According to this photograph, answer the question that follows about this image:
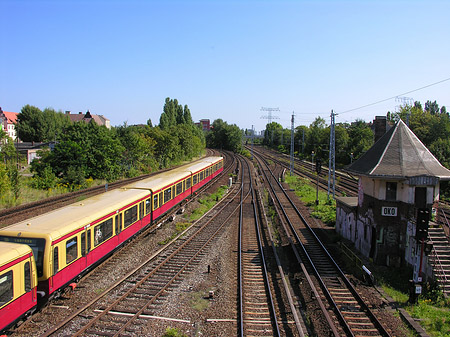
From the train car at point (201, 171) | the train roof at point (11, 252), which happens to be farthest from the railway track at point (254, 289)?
the train car at point (201, 171)

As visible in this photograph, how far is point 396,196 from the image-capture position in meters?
15.2

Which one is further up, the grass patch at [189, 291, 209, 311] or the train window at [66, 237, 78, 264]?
the train window at [66, 237, 78, 264]

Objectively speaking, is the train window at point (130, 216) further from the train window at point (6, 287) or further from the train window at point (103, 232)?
the train window at point (6, 287)

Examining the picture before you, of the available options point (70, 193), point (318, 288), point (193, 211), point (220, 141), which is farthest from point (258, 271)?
point (220, 141)

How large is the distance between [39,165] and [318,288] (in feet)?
91.8

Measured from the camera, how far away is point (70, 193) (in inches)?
1137

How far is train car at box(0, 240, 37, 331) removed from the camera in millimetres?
7961

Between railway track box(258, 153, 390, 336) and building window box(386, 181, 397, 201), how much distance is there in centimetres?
380

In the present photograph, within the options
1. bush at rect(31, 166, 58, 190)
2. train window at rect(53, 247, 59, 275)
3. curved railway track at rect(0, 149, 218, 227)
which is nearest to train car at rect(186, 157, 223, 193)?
curved railway track at rect(0, 149, 218, 227)

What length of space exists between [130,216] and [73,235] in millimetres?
4989

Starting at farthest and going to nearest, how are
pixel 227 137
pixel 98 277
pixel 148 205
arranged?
pixel 227 137 < pixel 148 205 < pixel 98 277

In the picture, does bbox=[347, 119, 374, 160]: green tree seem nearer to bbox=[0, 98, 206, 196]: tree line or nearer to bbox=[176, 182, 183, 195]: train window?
bbox=[0, 98, 206, 196]: tree line

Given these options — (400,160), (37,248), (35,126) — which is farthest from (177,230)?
(35,126)

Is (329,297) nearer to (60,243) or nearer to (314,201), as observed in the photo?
(60,243)
